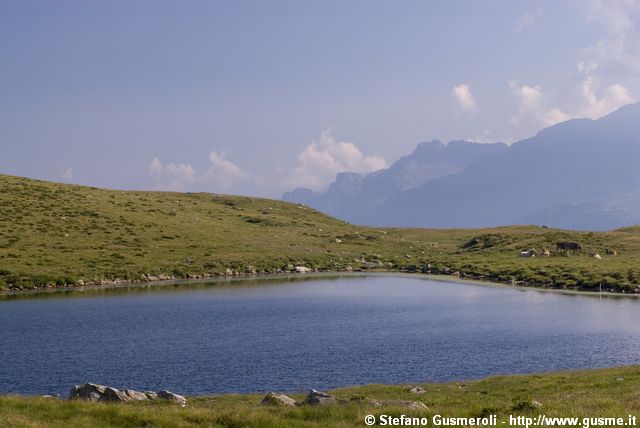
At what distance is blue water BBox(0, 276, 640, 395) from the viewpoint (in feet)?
148

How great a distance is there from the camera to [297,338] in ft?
192

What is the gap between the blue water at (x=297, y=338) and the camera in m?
45.1

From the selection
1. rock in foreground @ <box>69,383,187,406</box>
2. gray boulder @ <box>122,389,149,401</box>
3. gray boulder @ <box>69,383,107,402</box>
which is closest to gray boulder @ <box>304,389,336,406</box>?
rock in foreground @ <box>69,383,187,406</box>

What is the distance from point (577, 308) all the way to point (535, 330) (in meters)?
18.3

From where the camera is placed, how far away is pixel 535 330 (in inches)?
2434

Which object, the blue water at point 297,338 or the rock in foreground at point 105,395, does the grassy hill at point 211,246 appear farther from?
the rock in foreground at point 105,395

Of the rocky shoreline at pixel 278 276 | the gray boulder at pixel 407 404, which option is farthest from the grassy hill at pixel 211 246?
the gray boulder at pixel 407 404

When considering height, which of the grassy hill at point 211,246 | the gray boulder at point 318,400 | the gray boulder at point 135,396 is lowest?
the gray boulder at point 135,396

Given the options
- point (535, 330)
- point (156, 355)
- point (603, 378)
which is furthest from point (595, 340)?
point (156, 355)

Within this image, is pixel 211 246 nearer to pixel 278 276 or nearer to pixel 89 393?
pixel 278 276

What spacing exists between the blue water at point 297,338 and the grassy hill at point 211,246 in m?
16.6

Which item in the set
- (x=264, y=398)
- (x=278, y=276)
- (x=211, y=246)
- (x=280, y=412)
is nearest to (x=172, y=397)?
(x=264, y=398)

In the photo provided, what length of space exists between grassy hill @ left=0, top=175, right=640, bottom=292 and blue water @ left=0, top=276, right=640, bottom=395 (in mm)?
16566

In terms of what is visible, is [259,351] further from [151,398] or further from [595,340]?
[595,340]
